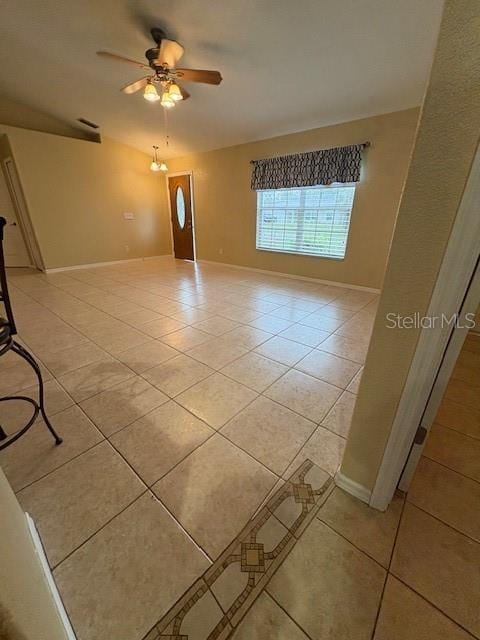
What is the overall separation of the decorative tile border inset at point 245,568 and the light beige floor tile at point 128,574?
5 cm

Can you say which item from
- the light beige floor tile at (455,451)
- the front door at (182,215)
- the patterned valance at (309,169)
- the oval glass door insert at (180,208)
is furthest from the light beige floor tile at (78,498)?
the oval glass door insert at (180,208)

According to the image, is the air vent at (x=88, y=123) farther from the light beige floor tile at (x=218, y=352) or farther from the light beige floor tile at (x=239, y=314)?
the light beige floor tile at (x=218, y=352)

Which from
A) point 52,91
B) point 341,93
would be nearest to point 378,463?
point 341,93

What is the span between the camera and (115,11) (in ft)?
7.63

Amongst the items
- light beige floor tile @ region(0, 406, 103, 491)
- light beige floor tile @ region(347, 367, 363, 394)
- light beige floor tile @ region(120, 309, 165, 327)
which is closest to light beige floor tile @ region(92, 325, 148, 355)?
light beige floor tile @ region(120, 309, 165, 327)

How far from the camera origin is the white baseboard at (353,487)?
1118 mm

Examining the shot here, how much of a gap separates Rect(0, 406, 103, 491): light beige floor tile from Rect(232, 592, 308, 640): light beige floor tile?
1.05m

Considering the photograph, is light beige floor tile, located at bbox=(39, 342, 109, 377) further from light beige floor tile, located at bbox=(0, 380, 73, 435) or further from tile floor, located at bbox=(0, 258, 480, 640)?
light beige floor tile, located at bbox=(0, 380, 73, 435)

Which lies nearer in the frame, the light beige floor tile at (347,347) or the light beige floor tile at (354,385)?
the light beige floor tile at (354,385)

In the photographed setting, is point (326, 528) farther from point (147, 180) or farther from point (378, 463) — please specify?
point (147, 180)

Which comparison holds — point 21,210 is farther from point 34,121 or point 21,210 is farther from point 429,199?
point 429,199

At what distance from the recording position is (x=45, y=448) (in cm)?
137

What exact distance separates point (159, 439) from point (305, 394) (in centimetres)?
98

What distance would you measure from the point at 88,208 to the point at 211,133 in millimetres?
3000
